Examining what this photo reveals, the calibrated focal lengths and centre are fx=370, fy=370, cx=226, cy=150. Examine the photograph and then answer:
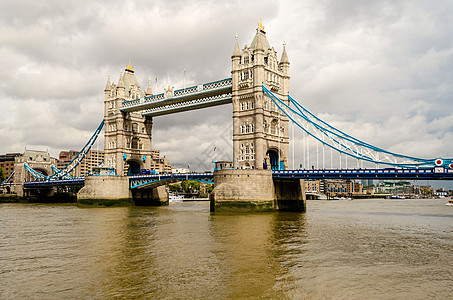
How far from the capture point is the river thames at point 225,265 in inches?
490

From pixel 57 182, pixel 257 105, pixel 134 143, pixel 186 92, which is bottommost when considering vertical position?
pixel 57 182

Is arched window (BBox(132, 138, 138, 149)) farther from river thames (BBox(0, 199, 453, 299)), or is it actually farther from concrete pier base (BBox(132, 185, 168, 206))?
river thames (BBox(0, 199, 453, 299))

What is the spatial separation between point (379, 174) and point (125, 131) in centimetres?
4766

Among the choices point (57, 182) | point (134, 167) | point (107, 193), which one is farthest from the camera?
point (57, 182)

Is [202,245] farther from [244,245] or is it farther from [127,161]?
[127,161]

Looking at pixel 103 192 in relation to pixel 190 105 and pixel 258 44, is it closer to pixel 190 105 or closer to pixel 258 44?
pixel 190 105

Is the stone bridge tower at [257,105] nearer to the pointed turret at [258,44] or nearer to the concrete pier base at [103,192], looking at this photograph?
the pointed turret at [258,44]

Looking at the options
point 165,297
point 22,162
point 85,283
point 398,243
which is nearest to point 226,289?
point 165,297

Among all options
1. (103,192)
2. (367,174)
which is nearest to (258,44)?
(367,174)

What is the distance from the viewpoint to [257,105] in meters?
49.8

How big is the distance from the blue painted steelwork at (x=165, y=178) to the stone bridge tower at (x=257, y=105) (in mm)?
4828

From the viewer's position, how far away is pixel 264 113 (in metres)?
50.8

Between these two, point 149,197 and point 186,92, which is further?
point 149,197

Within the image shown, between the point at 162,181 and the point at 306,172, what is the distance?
2686 cm
